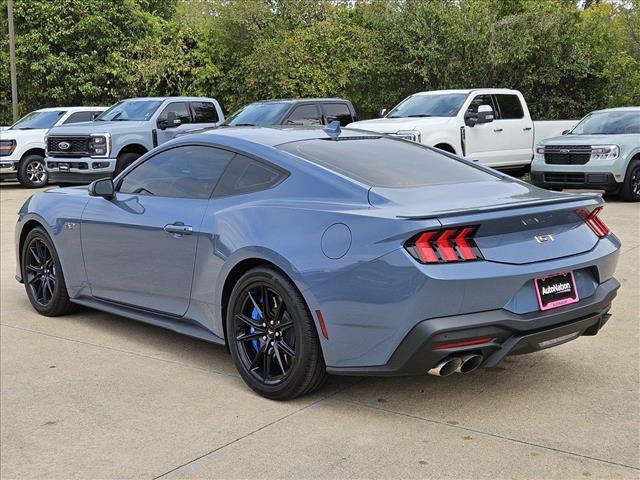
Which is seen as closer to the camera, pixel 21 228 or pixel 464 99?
pixel 21 228

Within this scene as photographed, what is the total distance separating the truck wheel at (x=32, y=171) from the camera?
1903 centimetres

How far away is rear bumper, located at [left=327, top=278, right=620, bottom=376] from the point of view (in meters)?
3.96

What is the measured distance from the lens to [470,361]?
413 cm

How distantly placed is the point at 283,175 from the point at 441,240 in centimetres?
119

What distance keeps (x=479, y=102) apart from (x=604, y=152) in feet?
8.85

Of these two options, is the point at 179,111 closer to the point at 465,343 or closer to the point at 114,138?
the point at 114,138

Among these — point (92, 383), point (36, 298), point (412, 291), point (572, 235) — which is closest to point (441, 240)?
point (412, 291)

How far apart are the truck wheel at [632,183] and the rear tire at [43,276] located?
33.9 ft

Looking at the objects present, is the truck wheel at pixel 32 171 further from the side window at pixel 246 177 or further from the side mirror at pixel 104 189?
the side window at pixel 246 177

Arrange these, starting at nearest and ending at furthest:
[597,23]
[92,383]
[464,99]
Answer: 1. [92,383]
2. [464,99]
3. [597,23]

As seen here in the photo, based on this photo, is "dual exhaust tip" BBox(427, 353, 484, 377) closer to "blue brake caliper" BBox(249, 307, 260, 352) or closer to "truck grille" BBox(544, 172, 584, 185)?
"blue brake caliper" BBox(249, 307, 260, 352)

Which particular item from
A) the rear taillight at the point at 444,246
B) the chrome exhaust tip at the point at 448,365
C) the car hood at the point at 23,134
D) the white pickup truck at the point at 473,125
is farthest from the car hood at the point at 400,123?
the chrome exhaust tip at the point at 448,365

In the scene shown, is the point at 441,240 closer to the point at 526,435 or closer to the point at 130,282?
the point at 526,435

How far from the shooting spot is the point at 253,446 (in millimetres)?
4012
